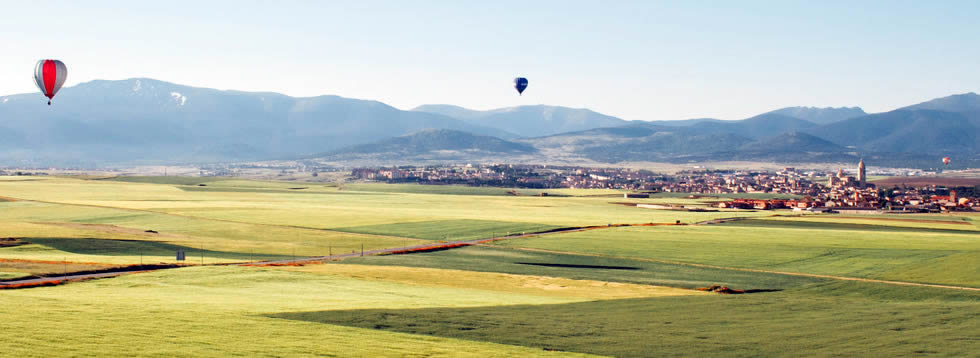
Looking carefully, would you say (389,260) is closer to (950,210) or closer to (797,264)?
(797,264)

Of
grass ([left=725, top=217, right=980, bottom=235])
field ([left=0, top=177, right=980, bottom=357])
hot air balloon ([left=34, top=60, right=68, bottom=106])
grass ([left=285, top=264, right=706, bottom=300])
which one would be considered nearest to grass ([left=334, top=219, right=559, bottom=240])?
field ([left=0, top=177, right=980, bottom=357])

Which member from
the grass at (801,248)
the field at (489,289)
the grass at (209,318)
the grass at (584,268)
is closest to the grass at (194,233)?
the field at (489,289)

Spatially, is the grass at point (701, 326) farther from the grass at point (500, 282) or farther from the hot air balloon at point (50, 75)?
the hot air balloon at point (50, 75)

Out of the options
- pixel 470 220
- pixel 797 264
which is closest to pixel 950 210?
pixel 470 220

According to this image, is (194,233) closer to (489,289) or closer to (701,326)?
(489,289)

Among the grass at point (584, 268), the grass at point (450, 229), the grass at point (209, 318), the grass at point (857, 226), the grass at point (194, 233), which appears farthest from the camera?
the grass at point (857, 226)

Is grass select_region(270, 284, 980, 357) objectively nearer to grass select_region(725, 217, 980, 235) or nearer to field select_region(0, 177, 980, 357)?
field select_region(0, 177, 980, 357)
